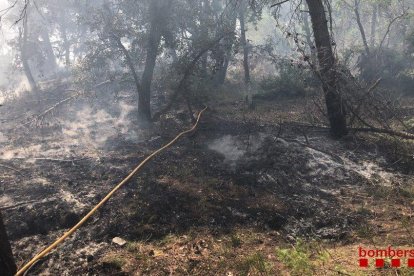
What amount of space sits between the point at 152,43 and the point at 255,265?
9755mm

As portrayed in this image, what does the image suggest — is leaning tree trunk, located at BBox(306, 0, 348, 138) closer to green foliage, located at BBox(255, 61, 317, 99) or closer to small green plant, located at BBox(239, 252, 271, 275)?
small green plant, located at BBox(239, 252, 271, 275)

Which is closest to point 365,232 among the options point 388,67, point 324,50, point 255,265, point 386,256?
point 386,256

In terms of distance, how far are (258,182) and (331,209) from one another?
1.60 m

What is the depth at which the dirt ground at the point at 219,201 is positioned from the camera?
4.48 meters

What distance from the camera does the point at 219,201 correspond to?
6.09 meters

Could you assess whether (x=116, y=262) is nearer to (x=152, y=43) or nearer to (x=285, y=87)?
(x=152, y=43)

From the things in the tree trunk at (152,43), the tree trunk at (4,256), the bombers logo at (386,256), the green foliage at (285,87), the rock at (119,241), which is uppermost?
the tree trunk at (152,43)

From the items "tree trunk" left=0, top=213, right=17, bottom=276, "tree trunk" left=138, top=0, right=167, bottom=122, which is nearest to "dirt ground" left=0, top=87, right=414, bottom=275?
"tree trunk" left=0, top=213, right=17, bottom=276

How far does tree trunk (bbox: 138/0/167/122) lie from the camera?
1187cm

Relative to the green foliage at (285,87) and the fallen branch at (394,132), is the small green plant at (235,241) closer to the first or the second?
the fallen branch at (394,132)

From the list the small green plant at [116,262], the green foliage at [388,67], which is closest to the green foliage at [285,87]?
the green foliage at [388,67]

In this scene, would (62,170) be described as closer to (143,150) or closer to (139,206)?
(143,150)

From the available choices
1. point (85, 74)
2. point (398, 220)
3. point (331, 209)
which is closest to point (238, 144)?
point (331, 209)

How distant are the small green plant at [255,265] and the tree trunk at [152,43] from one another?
877 centimetres
